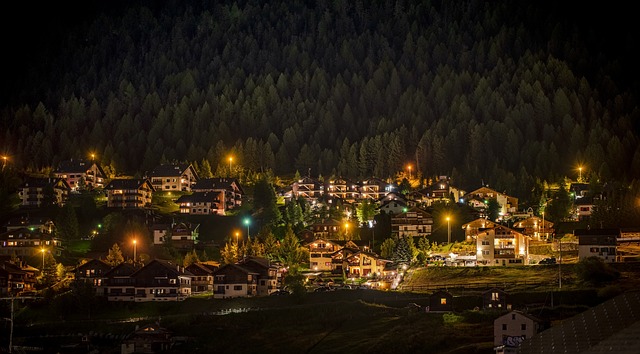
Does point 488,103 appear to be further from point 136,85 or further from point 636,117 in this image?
point 136,85

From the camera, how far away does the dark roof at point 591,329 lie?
37906mm

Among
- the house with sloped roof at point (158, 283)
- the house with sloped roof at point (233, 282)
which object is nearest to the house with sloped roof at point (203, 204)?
the house with sloped roof at point (158, 283)

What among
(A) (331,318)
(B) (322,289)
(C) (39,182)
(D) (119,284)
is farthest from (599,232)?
(C) (39,182)

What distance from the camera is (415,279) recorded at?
230ft

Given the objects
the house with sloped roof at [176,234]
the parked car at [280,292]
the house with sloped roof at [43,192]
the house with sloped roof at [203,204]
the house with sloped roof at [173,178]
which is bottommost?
the parked car at [280,292]

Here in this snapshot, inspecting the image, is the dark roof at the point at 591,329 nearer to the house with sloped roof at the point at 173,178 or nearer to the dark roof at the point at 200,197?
the dark roof at the point at 200,197

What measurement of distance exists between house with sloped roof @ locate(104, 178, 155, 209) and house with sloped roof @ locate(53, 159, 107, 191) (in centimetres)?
→ 1128

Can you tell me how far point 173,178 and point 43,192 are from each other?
1506cm

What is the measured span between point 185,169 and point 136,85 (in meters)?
74.2

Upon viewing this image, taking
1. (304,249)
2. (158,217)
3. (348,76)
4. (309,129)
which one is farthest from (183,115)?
(304,249)

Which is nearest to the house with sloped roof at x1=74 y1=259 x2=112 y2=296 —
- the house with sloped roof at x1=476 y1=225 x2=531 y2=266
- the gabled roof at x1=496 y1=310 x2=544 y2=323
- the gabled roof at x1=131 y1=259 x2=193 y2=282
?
the gabled roof at x1=131 y1=259 x2=193 y2=282

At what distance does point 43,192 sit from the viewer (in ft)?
343

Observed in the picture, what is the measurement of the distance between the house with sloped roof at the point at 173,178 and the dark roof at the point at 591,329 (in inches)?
2879

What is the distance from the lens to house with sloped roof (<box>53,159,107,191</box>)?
116875 mm
